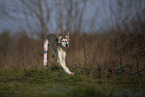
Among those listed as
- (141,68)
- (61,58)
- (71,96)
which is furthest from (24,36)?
(71,96)

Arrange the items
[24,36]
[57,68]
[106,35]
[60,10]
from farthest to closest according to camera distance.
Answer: [24,36], [60,10], [106,35], [57,68]

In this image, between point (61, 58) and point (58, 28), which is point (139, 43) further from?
point (58, 28)

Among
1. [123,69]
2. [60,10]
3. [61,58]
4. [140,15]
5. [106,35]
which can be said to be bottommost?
[123,69]

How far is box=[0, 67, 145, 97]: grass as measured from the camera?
2.09 meters

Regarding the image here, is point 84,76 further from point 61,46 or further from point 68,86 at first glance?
point 61,46

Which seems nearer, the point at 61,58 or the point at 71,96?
the point at 71,96

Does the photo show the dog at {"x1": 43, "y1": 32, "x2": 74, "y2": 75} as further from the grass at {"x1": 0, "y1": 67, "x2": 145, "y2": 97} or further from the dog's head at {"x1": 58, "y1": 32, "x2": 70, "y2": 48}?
the grass at {"x1": 0, "y1": 67, "x2": 145, "y2": 97}

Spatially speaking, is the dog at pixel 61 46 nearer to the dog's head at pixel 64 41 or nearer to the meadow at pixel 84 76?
the dog's head at pixel 64 41

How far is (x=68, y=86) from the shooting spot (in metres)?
3.01

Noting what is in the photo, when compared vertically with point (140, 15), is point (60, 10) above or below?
above

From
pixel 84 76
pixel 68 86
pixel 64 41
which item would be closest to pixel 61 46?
pixel 64 41

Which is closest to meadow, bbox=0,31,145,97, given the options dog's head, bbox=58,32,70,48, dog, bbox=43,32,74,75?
dog, bbox=43,32,74,75

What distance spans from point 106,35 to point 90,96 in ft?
19.0

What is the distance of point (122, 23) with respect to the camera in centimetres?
579
